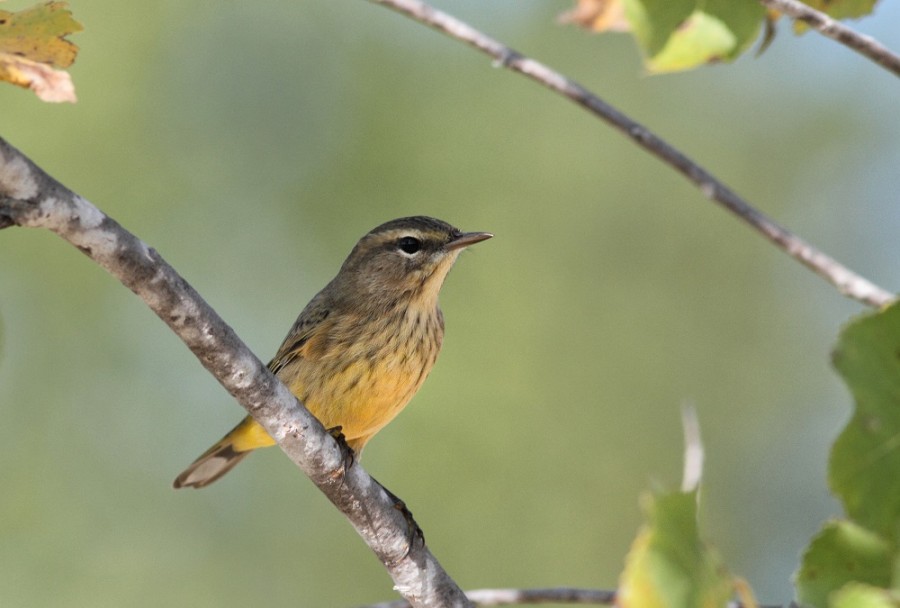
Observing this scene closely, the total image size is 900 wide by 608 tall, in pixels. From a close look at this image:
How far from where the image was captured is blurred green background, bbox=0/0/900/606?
32.3 ft

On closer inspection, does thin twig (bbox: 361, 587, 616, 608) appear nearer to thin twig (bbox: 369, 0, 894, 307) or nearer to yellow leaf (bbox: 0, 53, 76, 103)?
thin twig (bbox: 369, 0, 894, 307)

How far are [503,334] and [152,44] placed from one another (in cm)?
432

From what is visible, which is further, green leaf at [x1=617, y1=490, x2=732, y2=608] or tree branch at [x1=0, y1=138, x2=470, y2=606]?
tree branch at [x1=0, y1=138, x2=470, y2=606]

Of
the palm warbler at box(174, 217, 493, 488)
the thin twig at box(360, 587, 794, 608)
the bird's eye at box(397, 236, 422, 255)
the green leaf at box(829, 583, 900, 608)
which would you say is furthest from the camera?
the bird's eye at box(397, 236, 422, 255)

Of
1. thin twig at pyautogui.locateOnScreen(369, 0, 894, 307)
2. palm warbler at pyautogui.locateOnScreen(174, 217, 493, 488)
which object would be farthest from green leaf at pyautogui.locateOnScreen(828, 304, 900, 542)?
palm warbler at pyautogui.locateOnScreen(174, 217, 493, 488)

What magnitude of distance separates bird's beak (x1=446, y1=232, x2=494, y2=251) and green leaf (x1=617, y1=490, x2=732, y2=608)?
307 centimetres

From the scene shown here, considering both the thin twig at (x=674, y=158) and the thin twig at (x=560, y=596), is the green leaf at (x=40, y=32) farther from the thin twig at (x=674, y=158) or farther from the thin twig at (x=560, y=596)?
the thin twig at (x=560, y=596)

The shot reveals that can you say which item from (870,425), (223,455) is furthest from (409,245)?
(870,425)

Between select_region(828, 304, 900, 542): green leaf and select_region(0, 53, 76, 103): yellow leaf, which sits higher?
select_region(0, 53, 76, 103): yellow leaf

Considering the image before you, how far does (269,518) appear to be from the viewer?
393 inches

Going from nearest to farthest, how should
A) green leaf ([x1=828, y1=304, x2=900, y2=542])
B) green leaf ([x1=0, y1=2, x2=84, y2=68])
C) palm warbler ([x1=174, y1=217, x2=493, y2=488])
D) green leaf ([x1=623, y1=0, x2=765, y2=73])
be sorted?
green leaf ([x1=828, y1=304, x2=900, y2=542]) < green leaf ([x1=0, y1=2, x2=84, y2=68]) < green leaf ([x1=623, y1=0, x2=765, y2=73]) < palm warbler ([x1=174, y1=217, x2=493, y2=488])

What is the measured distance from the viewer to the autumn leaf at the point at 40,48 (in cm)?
240

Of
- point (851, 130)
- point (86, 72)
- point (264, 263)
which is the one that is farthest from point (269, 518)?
point (851, 130)

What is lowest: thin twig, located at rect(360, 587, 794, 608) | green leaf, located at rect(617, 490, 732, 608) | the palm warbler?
thin twig, located at rect(360, 587, 794, 608)
